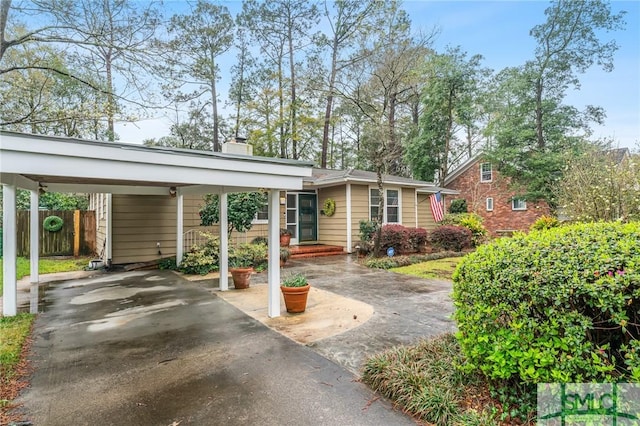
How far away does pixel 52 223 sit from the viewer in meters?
12.0

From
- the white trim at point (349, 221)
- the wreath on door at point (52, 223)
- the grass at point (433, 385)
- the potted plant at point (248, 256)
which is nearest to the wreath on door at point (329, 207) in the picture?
the white trim at point (349, 221)

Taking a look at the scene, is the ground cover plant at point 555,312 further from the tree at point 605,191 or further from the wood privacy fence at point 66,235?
the wood privacy fence at point 66,235

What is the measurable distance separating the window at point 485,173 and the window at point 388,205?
9.84 m

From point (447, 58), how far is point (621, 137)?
35.5 ft

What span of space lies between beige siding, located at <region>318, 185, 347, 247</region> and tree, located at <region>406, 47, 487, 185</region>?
8.49m

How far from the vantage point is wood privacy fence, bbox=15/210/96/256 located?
39.6 ft

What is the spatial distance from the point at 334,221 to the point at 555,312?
418 inches

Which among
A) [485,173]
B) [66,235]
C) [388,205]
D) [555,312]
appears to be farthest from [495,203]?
[66,235]

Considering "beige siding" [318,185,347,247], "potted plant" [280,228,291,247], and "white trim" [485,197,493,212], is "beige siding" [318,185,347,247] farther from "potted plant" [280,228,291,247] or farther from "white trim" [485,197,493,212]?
"white trim" [485,197,493,212]

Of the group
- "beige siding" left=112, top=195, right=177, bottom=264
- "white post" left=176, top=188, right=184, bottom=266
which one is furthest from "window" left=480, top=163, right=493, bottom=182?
"beige siding" left=112, top=195, right=177, bottom=264

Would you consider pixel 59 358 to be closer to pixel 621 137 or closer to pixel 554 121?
pixel 621 137

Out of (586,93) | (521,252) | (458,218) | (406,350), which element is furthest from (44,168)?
(586,93)

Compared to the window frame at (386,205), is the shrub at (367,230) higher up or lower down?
lower down

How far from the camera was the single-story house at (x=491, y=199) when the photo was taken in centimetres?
1855
